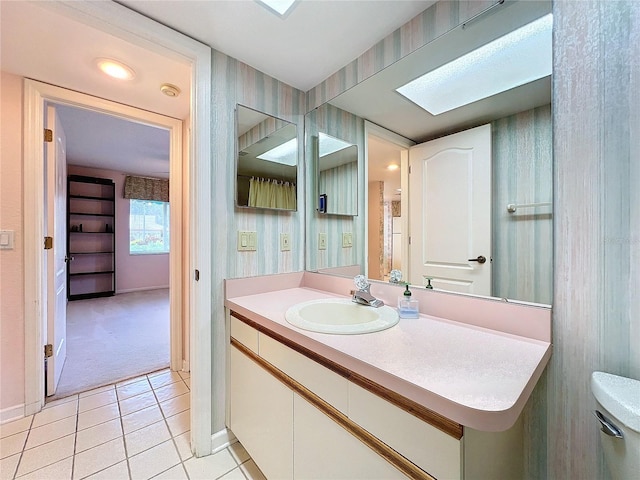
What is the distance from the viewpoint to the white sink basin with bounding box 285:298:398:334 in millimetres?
1041

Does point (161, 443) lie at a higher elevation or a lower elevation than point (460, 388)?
lower

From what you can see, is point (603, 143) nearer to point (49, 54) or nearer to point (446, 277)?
point (446, 277)

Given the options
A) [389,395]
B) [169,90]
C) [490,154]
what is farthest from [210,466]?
[169,90]

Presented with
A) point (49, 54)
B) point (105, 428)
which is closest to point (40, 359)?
point (105, 428)

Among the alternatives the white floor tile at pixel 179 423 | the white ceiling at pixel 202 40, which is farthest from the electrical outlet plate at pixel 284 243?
the white floor tile at pixel 179 423

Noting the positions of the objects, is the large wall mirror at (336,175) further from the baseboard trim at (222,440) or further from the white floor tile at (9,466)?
the white floor tile at (9,466)

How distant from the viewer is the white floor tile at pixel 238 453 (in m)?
1.37

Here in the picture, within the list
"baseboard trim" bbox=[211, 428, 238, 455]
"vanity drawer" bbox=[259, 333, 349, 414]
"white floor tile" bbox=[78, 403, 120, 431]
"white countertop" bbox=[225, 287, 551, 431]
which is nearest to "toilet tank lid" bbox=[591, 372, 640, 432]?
"white countertop" bbox=[225, 287, 551, 431]

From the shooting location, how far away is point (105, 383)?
6.73ft

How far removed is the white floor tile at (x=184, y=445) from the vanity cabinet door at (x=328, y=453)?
0.78 m

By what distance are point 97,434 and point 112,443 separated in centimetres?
16

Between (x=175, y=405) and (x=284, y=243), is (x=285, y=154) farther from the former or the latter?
(x=175, y=405)

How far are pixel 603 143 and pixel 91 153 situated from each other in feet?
17.4

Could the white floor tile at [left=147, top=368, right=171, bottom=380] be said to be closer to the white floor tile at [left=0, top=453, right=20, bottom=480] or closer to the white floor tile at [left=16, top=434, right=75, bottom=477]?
the white floor tile at [left=16, top=434, right=75, bottom=477]
